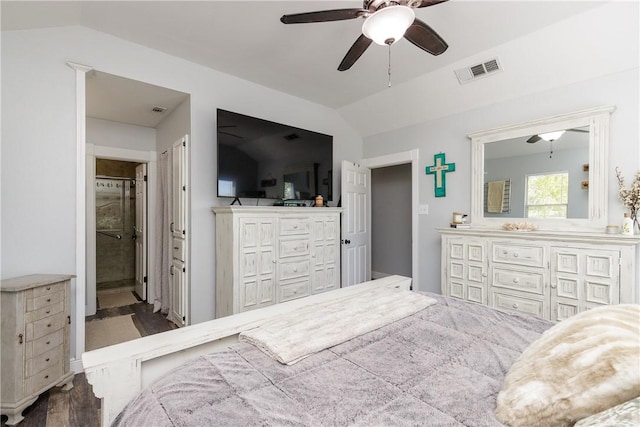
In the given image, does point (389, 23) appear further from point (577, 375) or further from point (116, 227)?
point (116, 227)

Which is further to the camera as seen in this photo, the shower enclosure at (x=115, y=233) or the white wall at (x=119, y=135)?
the shower enclosure at (x=115, y=233)

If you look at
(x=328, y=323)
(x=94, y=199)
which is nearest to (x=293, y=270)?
(x=328, y=323)

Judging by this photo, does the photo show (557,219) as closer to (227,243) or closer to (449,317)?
(449,317)

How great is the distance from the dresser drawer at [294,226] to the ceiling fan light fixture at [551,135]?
8.39 feet

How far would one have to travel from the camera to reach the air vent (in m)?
2.82

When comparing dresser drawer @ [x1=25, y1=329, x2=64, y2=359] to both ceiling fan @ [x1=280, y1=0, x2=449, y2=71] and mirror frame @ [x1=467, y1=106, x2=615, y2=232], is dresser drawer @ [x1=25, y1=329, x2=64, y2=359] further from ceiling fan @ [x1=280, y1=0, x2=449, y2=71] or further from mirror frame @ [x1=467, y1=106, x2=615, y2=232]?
mirror frame @ [x1=467, y1=106, x2=615, y2=232]

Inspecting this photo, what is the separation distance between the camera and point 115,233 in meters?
4.93

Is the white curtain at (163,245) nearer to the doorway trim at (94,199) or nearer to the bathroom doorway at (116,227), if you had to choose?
the doorway trim at (94,199)

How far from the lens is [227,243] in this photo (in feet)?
9.24

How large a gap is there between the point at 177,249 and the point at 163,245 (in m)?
0.53

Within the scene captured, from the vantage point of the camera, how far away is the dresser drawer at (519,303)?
2.56 m

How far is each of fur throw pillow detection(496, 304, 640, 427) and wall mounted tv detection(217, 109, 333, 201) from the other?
2728 mm

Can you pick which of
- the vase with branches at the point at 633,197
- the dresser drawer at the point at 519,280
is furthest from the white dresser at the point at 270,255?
the vase with branches at the point at 633,197

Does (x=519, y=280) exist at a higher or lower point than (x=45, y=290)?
lower
